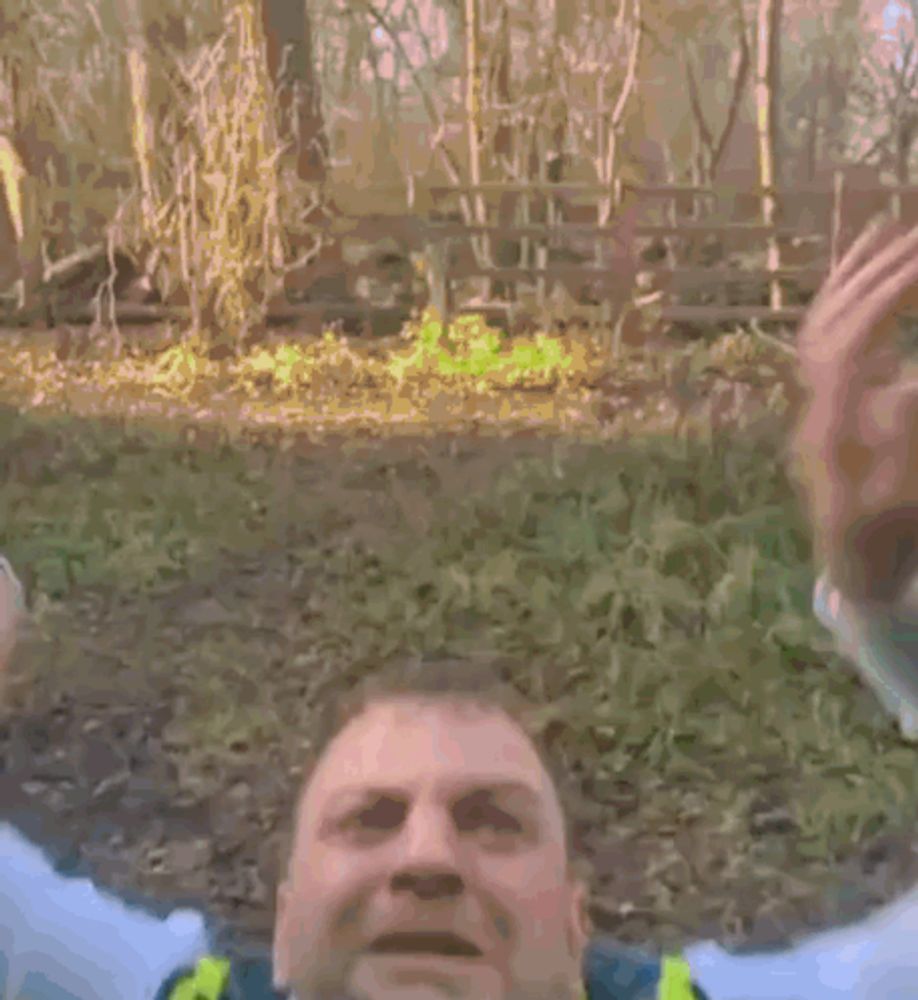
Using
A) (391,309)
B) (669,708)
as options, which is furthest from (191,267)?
(669,708)

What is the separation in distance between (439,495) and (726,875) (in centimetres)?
37

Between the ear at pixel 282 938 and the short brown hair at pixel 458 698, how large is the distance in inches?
1.0

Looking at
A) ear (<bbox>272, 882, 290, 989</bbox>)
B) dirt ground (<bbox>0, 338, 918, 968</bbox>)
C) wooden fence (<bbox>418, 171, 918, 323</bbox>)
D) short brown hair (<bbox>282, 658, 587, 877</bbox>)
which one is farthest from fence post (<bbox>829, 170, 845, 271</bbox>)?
ear (<bbox>272, 882, 290, 989</bbox>)

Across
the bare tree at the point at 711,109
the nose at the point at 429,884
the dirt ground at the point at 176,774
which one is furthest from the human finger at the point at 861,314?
the nose at the point at 429,884

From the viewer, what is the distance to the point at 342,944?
1.02 meters

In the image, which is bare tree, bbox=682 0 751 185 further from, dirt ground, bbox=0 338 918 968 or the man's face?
the man's face

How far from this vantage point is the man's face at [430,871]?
3.30 ft

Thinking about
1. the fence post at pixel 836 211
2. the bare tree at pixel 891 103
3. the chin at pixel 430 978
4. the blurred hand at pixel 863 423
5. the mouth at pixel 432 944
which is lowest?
the chin at pixel 430 978

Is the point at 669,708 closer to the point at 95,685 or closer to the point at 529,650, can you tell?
the point at 529,650

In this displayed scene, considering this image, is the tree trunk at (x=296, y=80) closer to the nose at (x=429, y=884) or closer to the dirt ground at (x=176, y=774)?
the dirt ground at (x=176, y=774)

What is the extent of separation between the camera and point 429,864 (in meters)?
1.01

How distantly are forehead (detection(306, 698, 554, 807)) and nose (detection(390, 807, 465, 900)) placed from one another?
0.11ft

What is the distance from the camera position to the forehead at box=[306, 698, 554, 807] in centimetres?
103

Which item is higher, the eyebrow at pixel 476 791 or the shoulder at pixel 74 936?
the eyebrow at pixel 476 791
